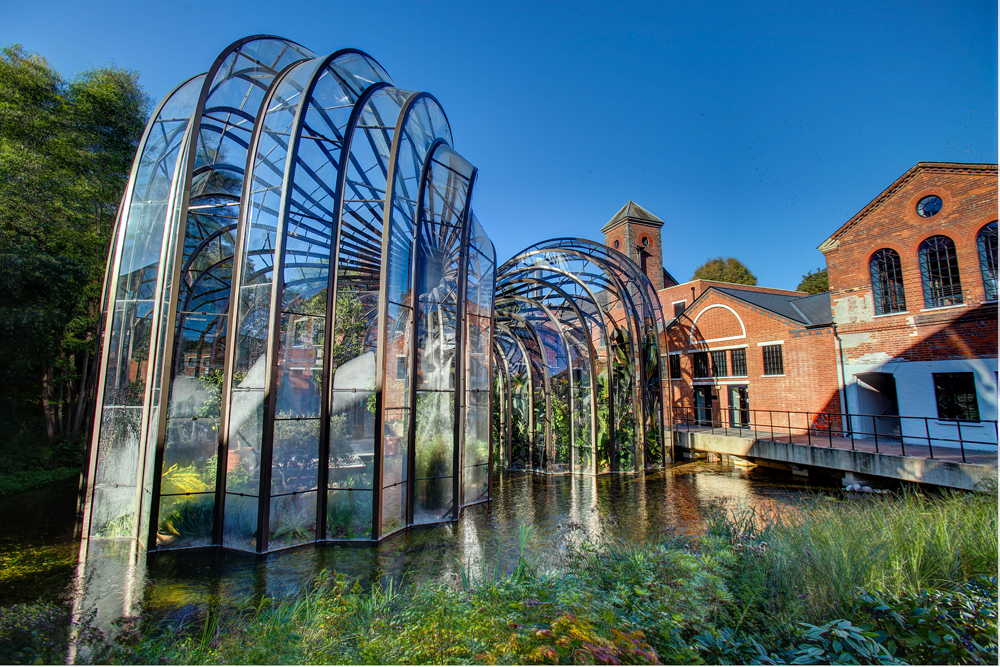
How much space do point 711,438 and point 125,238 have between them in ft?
58.3

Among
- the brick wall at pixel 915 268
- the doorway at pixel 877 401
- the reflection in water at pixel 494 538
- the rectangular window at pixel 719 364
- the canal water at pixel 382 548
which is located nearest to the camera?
the canal water at pixel 382 548

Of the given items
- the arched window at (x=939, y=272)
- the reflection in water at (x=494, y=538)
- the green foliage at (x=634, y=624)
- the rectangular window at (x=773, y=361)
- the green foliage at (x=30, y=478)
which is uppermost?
the arched window at (x=939, y=272)

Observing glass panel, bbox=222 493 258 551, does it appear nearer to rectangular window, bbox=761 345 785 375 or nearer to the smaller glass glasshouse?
the smaller glass glasshouse

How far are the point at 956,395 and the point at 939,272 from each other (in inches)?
145

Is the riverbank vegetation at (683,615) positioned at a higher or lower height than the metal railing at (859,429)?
lower

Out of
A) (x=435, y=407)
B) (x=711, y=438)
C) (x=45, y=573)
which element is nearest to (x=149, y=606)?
(x=45, y=573)

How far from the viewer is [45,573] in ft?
22.1

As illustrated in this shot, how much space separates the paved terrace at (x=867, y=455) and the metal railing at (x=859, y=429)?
51mm

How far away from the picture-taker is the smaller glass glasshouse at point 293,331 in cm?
791

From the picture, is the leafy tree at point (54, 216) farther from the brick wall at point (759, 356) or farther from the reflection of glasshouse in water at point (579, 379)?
the brick wall at point (759, 356)

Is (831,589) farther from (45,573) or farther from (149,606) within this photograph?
(45,573)

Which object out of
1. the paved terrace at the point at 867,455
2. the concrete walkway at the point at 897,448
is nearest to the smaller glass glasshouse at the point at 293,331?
the paved terrace at the point at 867,455

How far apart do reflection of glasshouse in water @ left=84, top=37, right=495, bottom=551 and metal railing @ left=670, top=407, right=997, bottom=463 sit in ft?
33.6

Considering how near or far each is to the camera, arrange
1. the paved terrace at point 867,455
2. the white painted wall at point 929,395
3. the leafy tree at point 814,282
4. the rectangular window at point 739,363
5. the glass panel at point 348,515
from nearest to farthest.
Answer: the glass panel at point 348,515
the paved terrace at point 867,455
the white painted wall at point 929,395
the rectangular window at point 739,363
the leafy tree at point 814,282
